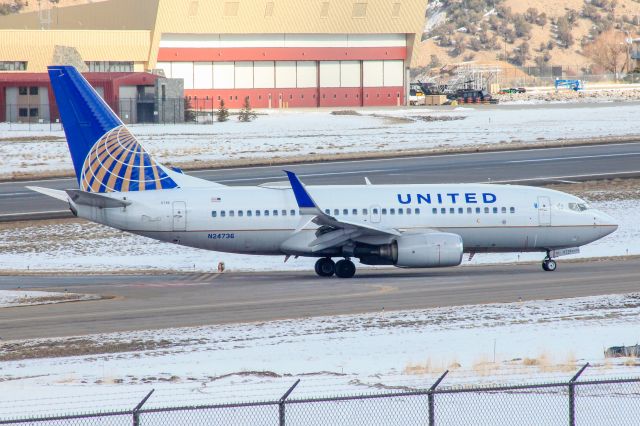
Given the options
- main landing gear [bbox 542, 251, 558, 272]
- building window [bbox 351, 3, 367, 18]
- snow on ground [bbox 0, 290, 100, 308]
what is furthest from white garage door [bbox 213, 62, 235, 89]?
snow on ground [bbox 0, 290, 100, 308]

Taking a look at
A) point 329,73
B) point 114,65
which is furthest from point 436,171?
point 329,73

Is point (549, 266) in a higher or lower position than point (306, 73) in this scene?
lower

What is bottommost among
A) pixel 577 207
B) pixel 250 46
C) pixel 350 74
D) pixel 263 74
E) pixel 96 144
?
pixel 577 207

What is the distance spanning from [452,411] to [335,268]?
22.5m

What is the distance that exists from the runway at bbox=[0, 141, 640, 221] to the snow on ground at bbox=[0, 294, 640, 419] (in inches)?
1220

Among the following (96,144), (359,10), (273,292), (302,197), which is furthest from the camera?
(359,10)

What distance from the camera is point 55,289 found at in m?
42.2

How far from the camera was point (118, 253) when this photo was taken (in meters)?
53.4

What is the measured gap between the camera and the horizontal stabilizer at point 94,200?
42938 millimetres

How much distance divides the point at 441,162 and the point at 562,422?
5871 centimetres

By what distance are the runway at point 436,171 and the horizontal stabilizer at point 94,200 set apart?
18505mm

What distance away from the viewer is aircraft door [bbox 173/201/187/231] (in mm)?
43969

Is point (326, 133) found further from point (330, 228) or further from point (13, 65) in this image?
point (330, 228)

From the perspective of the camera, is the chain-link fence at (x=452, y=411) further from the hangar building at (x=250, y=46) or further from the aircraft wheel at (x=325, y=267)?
the hangar building at (x=250, y=46)
